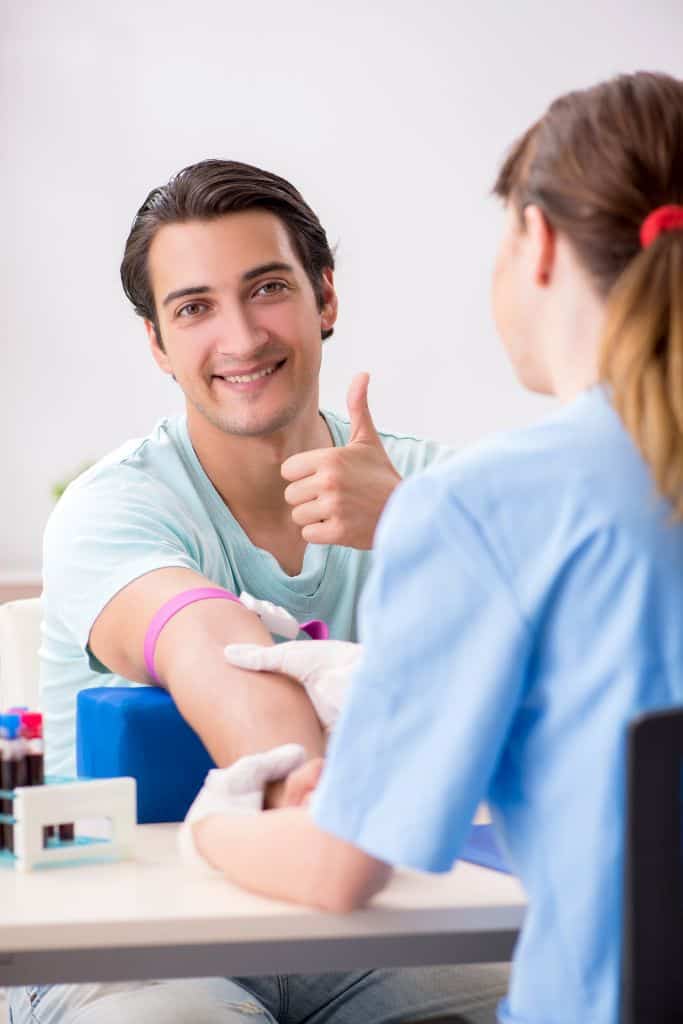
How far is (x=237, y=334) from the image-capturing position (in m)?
1.80

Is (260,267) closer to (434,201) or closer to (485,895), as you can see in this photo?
(485,895)

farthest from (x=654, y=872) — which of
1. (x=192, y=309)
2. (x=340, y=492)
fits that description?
(x=192, y=309)

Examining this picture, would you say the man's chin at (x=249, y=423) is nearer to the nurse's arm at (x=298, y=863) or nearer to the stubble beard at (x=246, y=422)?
the stubble beard at (x=246, y=422)

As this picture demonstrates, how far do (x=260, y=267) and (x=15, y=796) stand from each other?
36.6 inches

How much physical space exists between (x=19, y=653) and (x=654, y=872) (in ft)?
Result: 4.60

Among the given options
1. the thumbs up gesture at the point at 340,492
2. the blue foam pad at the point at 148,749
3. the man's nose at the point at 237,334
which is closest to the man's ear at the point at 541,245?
the blue foam pad at the point at 148,749

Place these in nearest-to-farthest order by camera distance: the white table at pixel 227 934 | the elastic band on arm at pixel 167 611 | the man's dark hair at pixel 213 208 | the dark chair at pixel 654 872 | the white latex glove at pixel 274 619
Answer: the dark chair at pixel 654 872 → the white table at pixel 227 934 → the elastic band on arm at pixel 167 611 → the white latex glove at pixel 274 619 → the man's dark hair at pixel 213 208

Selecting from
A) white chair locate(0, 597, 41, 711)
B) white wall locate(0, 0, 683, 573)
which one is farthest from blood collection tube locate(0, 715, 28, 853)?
white wall locate(0, 0, 683, 573)

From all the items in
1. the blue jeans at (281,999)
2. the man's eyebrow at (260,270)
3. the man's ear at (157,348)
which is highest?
the man's eyebrow at (260,270)

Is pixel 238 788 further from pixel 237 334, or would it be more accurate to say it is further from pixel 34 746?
pixel 237 334

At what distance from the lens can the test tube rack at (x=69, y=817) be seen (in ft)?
3.48

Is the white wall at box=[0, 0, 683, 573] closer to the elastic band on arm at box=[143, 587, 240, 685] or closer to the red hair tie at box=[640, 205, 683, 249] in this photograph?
the elastic band on arm at box=[143, 587, 240, 685]

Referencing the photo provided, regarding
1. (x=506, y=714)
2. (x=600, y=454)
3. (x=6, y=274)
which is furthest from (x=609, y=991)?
(x=6, y=274)

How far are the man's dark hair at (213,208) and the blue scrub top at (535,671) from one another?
1060 mm
